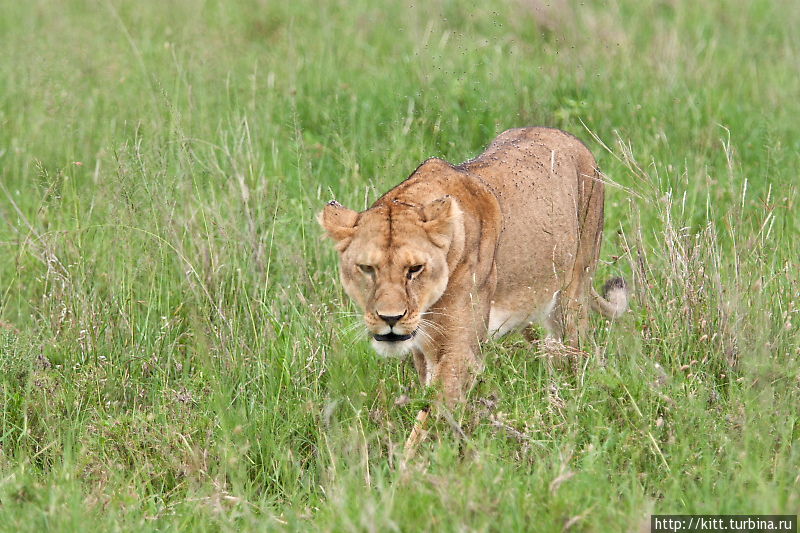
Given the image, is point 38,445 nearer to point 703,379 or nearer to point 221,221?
point 221,221

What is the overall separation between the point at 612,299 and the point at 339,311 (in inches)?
51.8

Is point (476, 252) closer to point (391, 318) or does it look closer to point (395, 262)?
point (395, 262)

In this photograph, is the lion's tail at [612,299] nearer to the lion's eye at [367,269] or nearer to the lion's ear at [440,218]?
the lion's ear at [440,218]

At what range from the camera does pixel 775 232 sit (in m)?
5.57

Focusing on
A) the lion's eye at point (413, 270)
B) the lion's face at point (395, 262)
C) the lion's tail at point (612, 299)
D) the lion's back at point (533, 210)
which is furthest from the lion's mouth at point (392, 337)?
the lion's tail at point (612, 299)

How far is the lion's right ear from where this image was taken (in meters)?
4.45

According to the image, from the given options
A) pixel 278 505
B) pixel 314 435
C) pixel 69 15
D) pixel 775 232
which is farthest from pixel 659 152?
pixel 69 15

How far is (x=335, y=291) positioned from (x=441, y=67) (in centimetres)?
307

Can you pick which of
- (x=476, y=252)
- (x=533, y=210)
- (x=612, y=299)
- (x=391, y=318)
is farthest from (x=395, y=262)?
(x=612, y=299)

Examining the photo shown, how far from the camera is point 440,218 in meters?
4.34

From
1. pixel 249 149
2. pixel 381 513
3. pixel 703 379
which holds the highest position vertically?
pixel 249 149

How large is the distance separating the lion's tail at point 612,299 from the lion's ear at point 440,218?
1077 millimetres

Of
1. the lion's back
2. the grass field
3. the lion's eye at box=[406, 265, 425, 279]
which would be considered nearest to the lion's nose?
the lion's eye at box=[406, 265, 425, 279]

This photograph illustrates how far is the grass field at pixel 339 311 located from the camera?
364cm
